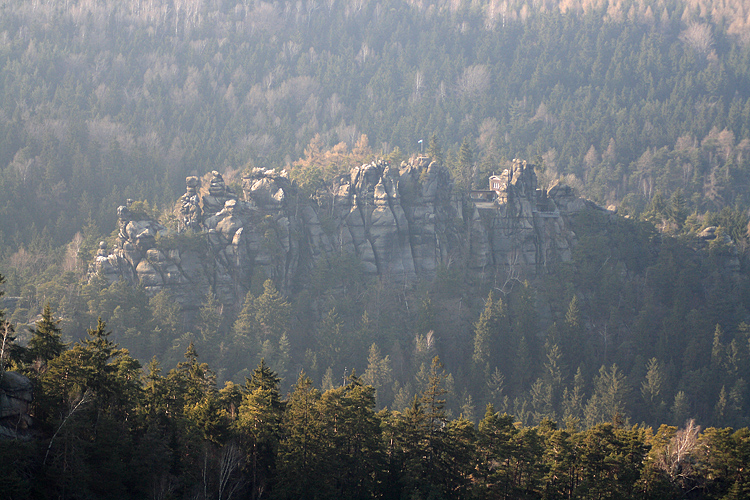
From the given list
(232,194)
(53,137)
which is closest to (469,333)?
(232,194)

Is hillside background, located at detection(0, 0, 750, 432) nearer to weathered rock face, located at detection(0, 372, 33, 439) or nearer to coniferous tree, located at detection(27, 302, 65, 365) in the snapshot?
coniferous tree, located at detection(27, 302, 65, 365)

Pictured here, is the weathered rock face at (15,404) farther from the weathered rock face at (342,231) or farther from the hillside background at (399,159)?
the weathered rock face at (342,231)

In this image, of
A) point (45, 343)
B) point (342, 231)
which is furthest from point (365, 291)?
point (45, 343)

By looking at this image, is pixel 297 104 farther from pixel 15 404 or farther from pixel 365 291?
pixel 15 404

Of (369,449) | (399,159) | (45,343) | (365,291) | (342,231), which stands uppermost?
(399,159)

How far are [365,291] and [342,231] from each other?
7921 mm

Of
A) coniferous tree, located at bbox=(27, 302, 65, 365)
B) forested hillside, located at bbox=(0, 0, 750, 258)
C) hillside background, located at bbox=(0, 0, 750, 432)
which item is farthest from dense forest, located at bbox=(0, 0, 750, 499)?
forested hillside, located at bbox=(0, 0, 750, 258)

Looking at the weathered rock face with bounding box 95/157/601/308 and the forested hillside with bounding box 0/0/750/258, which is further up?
the forested hillside with bounding box 0/0/750/258

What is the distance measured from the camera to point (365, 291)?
3531 inches

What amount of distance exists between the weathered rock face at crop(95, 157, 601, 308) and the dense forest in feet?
7.42

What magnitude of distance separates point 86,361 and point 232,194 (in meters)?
49.7

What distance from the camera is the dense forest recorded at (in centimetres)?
4288

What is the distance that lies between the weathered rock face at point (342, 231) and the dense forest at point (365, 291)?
2261mm

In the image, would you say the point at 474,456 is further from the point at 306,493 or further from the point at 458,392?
the point at 458,392
